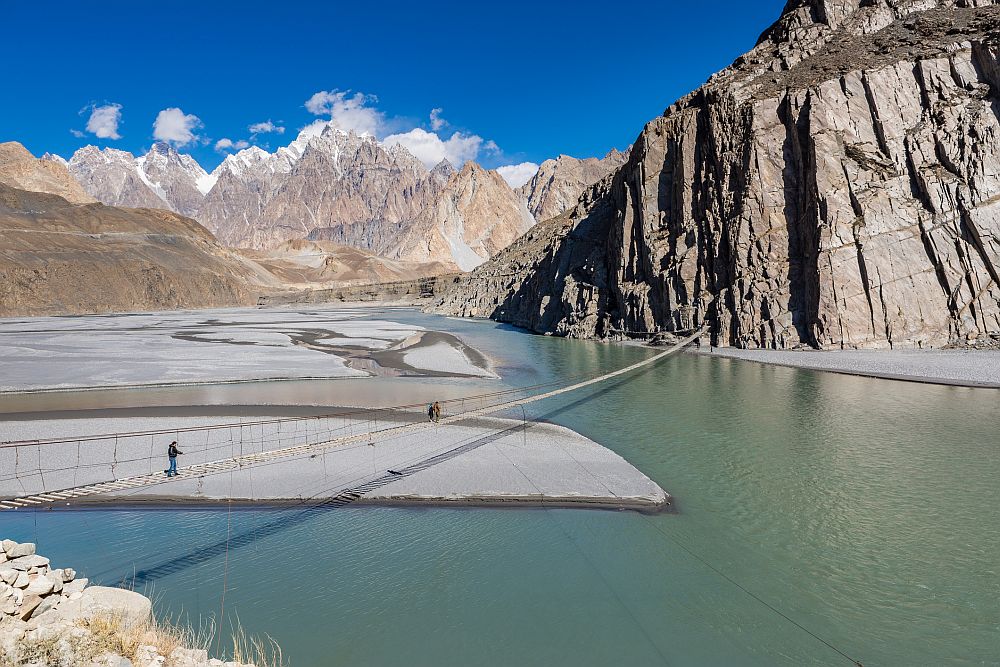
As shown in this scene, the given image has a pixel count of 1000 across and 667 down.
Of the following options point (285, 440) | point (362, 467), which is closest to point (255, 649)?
point (362, 467)

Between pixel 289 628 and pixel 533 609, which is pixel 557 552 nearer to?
pixel 533 609

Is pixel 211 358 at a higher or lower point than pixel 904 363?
lower

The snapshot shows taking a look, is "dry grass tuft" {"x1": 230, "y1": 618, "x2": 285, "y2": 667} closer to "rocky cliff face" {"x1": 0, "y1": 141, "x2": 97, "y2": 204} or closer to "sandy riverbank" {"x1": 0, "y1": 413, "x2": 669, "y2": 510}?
"sandy riverbank" {"x1": 0, "y1": 413, "x2": 669, "y2": 510}

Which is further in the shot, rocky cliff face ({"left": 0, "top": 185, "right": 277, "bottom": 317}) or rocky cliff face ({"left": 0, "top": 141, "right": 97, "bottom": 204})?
rocky cliff face ({"left": 0, "top": 141, "right": 97, "bottom": 204})

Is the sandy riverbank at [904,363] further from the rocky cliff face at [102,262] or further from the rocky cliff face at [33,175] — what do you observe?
the rocky cliff face at [33,175]

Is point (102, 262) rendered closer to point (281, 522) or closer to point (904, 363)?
point (281, 522)

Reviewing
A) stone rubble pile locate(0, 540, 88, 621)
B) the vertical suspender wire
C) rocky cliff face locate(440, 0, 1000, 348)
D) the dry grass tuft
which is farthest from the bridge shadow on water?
rocky cliff face locate(440, 0, 1000, 348)
